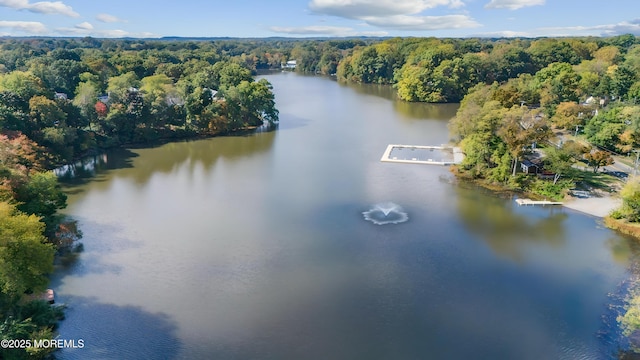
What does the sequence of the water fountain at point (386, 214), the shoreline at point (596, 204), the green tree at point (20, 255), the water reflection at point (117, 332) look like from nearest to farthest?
the green tree at point (20, 255) < the water reflection at point (117, 332) < the water fountain at point (386, 214) < the shoreline at point (596, 204)

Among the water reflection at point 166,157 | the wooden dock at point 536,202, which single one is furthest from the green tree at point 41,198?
the wooden dock at point 536,202

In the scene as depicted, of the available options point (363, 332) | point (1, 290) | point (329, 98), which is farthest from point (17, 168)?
point (329, 98)

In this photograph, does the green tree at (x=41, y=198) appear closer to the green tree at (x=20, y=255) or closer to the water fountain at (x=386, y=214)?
the green tree at (x=20, y=255)

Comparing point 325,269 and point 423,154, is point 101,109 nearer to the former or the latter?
point 423,154

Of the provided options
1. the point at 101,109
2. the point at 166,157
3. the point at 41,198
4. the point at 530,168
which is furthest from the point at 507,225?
the point at 101,109

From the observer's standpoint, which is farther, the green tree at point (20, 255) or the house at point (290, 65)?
the house at point (290, 65)
